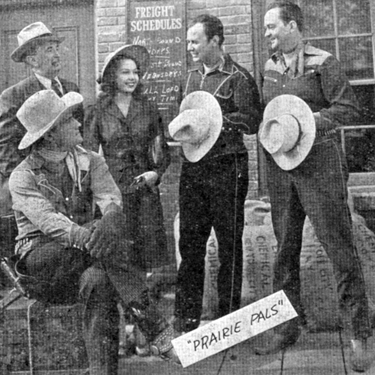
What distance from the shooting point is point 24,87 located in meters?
4.31

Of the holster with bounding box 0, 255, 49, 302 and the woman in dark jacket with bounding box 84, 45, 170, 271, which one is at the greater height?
the woman in dark jacket with bounding box 84, 45, 170, 271

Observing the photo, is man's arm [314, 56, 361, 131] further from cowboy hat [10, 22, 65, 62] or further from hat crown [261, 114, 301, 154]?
cowboy hat [10, 22, 65, 62]

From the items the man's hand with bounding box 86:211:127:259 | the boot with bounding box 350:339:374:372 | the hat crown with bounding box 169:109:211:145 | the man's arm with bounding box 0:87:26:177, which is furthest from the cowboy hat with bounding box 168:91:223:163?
the boot with bounding box 350:339:374:372

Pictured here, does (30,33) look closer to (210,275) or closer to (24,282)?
(24,282)

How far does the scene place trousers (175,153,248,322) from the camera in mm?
4207

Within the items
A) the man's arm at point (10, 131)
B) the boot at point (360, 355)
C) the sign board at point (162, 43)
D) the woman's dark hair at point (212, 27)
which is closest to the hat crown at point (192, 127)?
the sign board at point (162, 43)

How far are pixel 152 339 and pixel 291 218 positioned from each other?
1.10 metres

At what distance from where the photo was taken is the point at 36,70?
438 cm

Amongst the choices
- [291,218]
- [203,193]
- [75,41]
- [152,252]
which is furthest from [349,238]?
[75,41]

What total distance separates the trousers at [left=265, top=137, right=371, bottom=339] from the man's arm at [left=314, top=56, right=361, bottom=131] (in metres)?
0.12

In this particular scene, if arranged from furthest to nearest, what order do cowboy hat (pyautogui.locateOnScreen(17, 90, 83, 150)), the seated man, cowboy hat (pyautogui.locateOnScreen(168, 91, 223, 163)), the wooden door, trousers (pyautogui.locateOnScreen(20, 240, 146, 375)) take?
the wooden door
cowboy hat (pyautogui.locateOnScreen(168, 91, 223, 163))
cowboy hat (pyautogui.locateOnScreen(17, 90, 83, 150))
the seated man
trousers (pyautogui.locateOnScreen(20, 240, 146, 375))

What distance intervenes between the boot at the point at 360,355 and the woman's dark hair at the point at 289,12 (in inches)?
74.5

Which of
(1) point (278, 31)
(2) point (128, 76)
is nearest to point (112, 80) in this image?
(2) point (128, 76)

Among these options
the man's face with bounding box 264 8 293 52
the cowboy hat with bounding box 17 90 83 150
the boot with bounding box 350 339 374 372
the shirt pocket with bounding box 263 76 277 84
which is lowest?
the boot with bounding box 350 339 374 372
